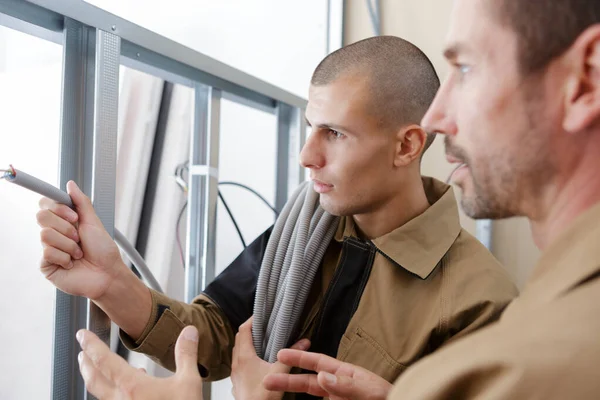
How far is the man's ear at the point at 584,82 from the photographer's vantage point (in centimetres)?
56

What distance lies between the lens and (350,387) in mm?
863

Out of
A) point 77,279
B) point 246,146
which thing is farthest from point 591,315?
point 246,146

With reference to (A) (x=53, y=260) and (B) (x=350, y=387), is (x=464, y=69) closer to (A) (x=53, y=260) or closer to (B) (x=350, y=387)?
(B) (x=350, y=387)

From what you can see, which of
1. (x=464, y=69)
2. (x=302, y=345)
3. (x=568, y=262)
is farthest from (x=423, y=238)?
(x=568, y=262)

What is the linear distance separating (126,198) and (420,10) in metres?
1.41

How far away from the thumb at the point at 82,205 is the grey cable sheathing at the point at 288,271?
366 mm

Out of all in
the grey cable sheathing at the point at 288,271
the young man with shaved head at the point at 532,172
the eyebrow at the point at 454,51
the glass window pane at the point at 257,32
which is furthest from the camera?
the glass window pane at the point at 257,32

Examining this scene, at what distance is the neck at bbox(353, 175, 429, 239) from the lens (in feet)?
3.98

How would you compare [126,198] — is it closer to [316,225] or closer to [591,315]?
[316,225]

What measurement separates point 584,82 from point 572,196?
124 mm

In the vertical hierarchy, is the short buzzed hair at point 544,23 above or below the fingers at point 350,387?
above

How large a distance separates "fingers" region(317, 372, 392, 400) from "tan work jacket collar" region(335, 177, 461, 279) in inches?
11.0

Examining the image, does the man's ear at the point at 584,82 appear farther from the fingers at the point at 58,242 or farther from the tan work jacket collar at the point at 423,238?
the fingers at the point at 58,242

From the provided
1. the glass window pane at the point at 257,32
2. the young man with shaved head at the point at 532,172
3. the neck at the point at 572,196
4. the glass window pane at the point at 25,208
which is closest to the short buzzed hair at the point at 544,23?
the young man with shaved head at the point at 532,172
